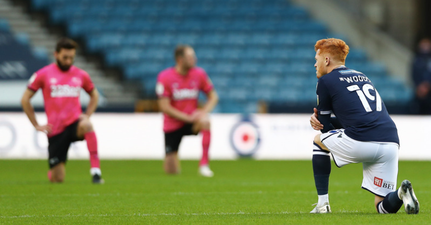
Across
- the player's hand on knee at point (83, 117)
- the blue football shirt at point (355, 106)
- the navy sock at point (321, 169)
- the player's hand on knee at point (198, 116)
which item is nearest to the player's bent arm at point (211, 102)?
the player's hand on knee at point (198, 116)

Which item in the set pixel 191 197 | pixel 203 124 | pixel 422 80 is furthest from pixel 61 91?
pixel 422 80

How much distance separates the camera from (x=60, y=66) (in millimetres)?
8523

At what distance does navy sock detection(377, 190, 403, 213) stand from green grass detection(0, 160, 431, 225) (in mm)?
91

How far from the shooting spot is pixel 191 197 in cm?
677

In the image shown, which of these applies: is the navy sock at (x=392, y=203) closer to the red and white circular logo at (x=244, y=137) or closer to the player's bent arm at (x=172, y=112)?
the player's bent arm at (x=172, y=112)

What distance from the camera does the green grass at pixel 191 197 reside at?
5070 millimetres

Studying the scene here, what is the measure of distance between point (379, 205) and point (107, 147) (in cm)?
913

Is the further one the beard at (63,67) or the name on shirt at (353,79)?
the beard at (63,67)

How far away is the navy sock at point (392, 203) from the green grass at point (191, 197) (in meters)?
0.09

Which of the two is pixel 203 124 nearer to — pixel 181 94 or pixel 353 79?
pixel 181 94

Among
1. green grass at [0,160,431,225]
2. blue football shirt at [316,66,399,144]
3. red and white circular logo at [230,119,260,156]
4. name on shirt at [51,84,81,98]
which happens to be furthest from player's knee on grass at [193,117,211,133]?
blue football shirt at [316,66,399,144]

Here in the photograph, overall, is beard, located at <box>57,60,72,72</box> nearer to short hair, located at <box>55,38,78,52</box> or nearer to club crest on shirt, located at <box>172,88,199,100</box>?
short hair, located at <box>55,38,78,52</box>

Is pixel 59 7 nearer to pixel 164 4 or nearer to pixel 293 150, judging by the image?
pixel 164 4

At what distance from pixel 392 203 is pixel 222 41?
14026mm
